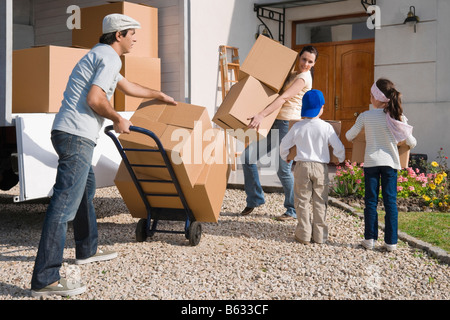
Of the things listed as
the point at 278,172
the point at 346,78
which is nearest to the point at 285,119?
the point at 278,172

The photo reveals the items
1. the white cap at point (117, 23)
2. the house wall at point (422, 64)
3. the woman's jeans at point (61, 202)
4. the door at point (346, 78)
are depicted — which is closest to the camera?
the woman's jeans at point (61, 202)

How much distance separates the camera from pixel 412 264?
370 centimetres

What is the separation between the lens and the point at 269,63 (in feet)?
14.8

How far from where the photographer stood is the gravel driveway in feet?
10.3

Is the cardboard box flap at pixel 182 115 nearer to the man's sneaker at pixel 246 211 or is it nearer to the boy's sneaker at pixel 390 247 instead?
the man's sneaker at pixel 246 211

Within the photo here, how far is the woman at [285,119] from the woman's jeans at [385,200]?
0.87 metres

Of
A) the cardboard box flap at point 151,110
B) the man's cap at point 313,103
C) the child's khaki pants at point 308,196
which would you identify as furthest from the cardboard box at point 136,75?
the child's khaki pants at point 308,196

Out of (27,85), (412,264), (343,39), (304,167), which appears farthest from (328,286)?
(343,39)

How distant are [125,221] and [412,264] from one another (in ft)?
9.06

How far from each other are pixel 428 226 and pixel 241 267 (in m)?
2.17

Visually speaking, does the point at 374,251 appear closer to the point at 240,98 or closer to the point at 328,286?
A: the point at 328,286

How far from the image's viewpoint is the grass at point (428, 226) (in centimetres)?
435

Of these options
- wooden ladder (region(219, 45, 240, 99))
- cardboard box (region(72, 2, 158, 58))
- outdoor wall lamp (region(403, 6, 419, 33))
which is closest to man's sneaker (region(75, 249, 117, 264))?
cardboard box (region(72, 2, 158, 58))
